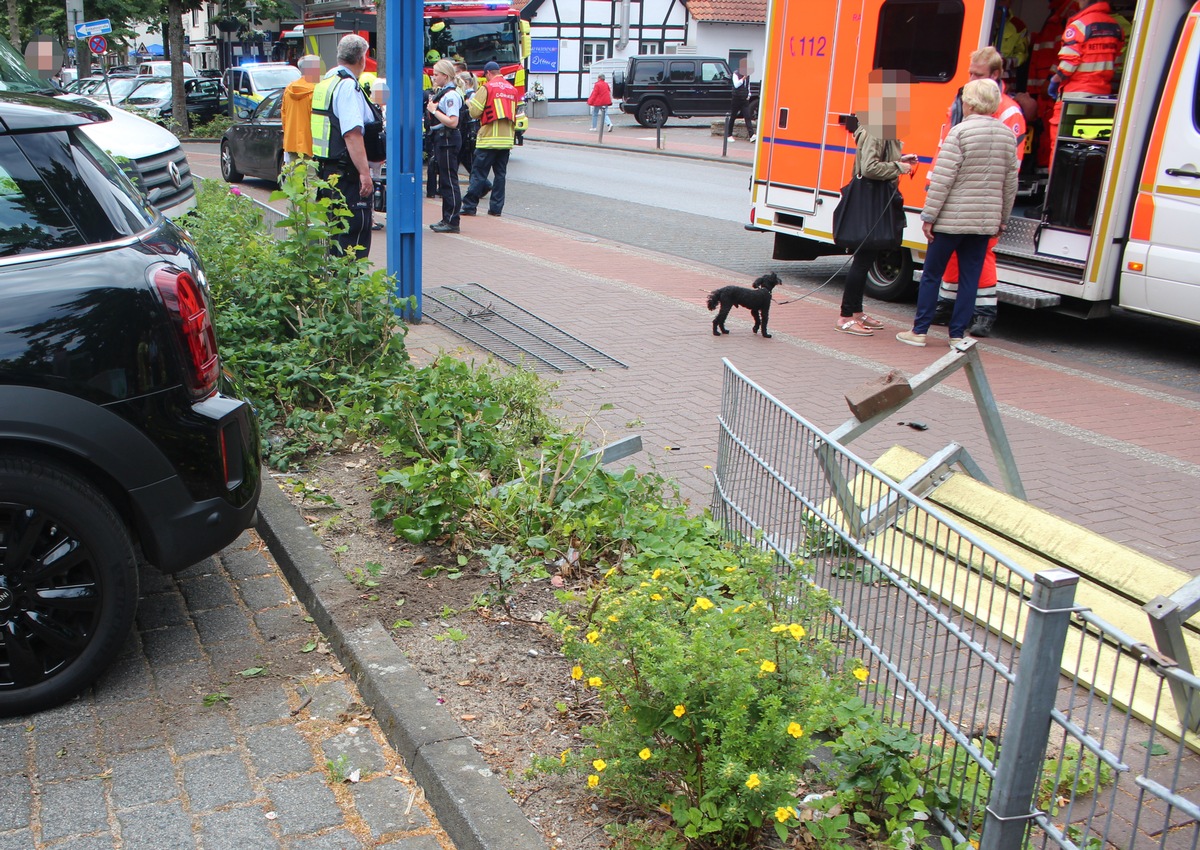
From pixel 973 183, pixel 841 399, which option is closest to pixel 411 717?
pixel 841 399

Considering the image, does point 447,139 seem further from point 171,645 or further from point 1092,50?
point 171,645

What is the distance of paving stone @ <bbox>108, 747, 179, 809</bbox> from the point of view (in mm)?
2945

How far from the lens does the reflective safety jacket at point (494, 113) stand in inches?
563

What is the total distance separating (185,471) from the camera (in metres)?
3.46

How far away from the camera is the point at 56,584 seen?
3.29m

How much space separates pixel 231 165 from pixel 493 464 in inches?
656

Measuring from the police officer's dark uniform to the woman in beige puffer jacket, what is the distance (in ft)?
14.3

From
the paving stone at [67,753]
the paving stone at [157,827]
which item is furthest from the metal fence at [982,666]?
the paving stone at [67,753]

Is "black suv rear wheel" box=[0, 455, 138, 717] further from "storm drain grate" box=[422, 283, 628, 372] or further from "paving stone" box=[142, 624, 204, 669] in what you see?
"storm drain grate" box=[422, 283, 628, 372]

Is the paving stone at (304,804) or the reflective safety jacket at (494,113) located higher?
the reflective safety jacket at (494,113)

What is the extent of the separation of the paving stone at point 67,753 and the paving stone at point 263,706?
412 millimetres

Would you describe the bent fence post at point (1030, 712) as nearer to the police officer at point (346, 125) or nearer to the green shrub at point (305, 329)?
the green shrub at point (305, 329)

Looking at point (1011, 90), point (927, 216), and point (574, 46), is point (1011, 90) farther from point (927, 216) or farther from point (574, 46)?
point (574, 46)

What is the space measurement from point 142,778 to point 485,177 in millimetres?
12864
